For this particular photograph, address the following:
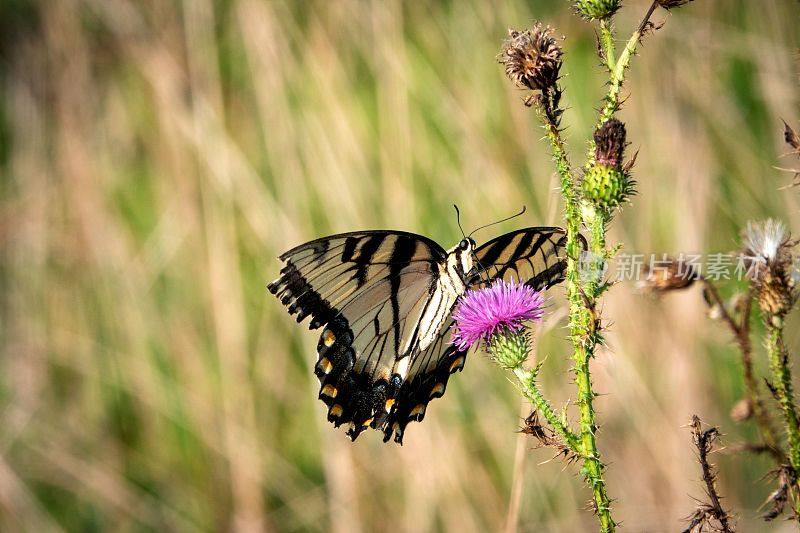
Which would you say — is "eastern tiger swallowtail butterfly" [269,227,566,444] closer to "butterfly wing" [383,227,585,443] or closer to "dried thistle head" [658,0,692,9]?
"butterfly wing" [383,227,585,443]

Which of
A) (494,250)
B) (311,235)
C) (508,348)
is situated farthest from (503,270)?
(311,235)

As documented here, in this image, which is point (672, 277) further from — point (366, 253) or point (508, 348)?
point (366, 253)

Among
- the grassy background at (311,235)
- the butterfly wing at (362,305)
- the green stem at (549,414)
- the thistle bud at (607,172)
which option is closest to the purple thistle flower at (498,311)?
the green stem at (549,414)

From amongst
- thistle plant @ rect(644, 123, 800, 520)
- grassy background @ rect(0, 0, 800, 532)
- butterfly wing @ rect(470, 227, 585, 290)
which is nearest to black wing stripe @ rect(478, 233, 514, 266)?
butterfly wing @ rect(470, 227, 585, 290)

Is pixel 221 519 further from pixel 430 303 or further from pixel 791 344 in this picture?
pixel 791 344

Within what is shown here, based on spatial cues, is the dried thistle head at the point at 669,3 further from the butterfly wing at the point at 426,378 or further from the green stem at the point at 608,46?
the butterfly wing at the point at 426,378

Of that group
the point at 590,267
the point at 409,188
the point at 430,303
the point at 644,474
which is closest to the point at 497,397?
the point at 644,474

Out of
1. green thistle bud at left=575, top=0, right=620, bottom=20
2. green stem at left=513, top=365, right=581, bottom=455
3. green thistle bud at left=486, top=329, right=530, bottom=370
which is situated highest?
green thistle bud at left=575, top=0, right=620, bottom=20

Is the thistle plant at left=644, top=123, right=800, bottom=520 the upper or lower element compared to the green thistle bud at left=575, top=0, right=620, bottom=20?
lower

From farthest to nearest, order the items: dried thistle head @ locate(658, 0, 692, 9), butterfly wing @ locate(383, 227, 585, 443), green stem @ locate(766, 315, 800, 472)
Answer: butterfly wing @ locate(383, 227, 585, 443) < dried thistle head @ locate(658, 0, 692, 9) < green stem @ locate(766, 315, 800, 472)
